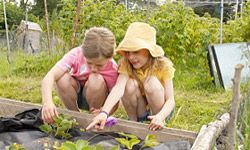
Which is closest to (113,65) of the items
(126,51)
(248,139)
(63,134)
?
(126,51)

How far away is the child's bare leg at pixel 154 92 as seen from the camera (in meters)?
2.25

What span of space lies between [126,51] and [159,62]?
19 centimetres

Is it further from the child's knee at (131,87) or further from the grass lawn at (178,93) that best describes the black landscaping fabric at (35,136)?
the grass lawn at (178,93)

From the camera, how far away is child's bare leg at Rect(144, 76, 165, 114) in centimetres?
225

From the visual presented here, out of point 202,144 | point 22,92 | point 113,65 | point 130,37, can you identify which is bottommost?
point 22,92

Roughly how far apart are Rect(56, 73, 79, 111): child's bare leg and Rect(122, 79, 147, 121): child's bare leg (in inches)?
10.8

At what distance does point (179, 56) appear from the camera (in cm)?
492

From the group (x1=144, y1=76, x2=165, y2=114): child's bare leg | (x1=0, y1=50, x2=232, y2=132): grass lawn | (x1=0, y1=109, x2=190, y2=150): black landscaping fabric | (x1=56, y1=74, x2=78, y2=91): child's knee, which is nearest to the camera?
(x1=0, y1=109, x2=190, y2=150): black landscaping fabric

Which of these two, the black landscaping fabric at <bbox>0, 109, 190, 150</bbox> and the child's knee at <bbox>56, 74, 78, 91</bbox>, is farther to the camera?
the child's knee at <bbox>56, 74, 78, 91</bbox>

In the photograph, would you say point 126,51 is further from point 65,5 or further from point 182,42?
point 65,5

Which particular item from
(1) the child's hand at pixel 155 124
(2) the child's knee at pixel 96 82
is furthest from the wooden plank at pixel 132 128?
(2) the child's knee at pixel 96 82

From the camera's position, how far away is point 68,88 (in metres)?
2.38

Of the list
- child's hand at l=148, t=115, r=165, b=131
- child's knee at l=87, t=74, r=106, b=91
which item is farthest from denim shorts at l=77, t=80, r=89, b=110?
child's hand at l=148, t=115, r=165, b=131

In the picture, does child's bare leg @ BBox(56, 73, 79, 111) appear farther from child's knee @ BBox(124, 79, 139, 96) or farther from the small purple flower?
the small purple flower
